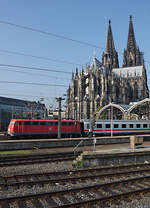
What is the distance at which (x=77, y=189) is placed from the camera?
9.07m

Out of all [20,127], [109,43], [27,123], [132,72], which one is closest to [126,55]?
[109,43]

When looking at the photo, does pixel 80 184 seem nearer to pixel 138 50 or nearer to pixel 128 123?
pixel 128 123

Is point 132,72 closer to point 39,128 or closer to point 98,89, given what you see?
point 98,89

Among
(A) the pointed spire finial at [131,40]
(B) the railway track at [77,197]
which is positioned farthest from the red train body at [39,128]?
(A) the pointed spire finial at [131,40]

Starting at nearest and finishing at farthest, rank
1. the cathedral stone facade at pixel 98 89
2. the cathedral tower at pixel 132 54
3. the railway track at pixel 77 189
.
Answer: the railway track at pixel 77 189 < the cathedral stone facade at pixel 98 89 < the cathedral tower at pixel 132 54

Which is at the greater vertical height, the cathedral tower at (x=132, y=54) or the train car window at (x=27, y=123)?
the cathedral tower at (x=132, y=54)

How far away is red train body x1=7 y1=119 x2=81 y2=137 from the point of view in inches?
1112

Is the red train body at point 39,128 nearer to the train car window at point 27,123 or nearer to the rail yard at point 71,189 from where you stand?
the train car window at point 27,123

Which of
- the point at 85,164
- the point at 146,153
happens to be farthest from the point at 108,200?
the point at 146,153

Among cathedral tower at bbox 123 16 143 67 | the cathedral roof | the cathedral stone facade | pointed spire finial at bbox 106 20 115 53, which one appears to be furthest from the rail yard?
cathedral tower at bbox 123 16 143 67

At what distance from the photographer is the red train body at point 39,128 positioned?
28.2 meters

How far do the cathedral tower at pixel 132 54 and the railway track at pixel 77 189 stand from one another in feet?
406

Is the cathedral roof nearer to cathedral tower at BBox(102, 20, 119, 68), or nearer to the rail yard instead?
cathedral tower at BBox(102, 20, 119, 68)

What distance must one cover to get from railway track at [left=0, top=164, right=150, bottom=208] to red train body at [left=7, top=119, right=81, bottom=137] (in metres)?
17.6
